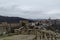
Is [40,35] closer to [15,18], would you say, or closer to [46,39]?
[46,39]

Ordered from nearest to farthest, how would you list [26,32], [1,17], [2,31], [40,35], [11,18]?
[40,35]
[26,32]
[2,31]
[1,17]
[11,18]

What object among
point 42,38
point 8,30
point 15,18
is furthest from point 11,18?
point 42,38

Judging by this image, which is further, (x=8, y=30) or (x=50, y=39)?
(x=8, y=30)

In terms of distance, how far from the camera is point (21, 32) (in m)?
23.4

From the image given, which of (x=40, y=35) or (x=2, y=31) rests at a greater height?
(x=40, y=35)

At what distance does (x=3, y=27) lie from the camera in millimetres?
26781

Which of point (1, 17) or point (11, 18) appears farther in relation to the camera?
point (11, 18)

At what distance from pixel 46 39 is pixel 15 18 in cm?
5396

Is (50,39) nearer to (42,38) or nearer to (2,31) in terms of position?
(42,38)

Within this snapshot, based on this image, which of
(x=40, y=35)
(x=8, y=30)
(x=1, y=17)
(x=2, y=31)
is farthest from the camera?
(x=1, y=17)

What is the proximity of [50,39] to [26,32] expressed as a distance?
503 inches

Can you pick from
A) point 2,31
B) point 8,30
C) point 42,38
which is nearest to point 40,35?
point 42,38

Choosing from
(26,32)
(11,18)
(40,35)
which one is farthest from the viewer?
(11,18)

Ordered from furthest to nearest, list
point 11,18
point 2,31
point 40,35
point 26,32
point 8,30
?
point 11,18 → point 8,30 → point 2,31 → point 26,32 → point 40,35
